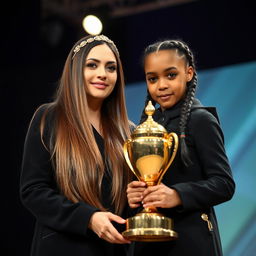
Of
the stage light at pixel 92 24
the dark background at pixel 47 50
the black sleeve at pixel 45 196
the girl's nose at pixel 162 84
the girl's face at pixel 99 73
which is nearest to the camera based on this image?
the black sleeve at pixel 45 196

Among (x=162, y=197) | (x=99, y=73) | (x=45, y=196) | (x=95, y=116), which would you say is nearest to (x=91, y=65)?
(x=99, y=73)

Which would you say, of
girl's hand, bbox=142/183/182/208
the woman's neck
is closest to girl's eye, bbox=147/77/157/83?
the woman's neck

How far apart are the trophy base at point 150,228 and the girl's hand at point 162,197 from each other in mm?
45

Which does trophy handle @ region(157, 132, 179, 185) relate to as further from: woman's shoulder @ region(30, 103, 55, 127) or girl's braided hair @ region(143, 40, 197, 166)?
woman's shoulder @ region(30, 103, 55, 127)

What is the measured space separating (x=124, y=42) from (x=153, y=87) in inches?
84.9

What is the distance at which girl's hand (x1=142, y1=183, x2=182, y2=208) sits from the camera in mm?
1904

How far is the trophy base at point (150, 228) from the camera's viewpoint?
74.8 inches

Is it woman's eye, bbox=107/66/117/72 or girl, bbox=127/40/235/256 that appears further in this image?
woman's eye, bbox=107/66/117/72

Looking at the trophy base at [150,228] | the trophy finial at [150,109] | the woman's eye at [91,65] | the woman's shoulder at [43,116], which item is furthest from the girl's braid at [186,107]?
the woman's shoulder at [43,116]

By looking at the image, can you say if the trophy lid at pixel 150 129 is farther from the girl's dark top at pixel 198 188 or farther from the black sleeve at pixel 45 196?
the black sleeve at pixel 45 196

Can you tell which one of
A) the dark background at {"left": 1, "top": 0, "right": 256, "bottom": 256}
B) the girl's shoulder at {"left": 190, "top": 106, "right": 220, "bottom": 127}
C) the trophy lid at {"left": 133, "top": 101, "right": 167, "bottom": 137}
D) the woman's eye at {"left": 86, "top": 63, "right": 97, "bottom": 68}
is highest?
the dark background at {"left": 1, "top": 0, "right": 256, "bottom": 256}

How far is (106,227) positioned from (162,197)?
0.67 feet

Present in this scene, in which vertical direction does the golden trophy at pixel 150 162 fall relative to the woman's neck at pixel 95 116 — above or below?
below

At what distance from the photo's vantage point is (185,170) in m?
2.04
